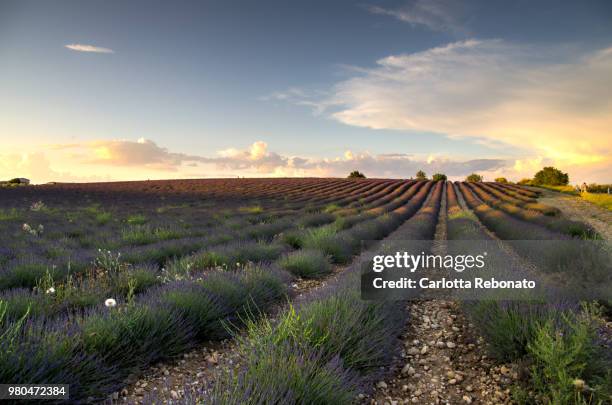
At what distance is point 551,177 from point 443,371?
252 ft

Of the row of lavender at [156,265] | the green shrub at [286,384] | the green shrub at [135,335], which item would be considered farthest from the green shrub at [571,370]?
the row of lavender at [156,265]

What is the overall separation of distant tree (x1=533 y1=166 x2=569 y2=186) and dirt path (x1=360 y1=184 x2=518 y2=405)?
244ft

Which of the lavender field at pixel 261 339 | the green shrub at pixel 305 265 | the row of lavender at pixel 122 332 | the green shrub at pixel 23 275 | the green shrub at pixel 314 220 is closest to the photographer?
the lavender field at pixel 261 339

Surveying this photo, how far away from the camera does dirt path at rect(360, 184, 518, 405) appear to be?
283 centimetres

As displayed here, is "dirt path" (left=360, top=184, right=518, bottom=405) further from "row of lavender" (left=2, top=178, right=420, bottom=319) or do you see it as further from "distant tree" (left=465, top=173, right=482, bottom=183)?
"distant tree" (left=465, top=173, right=482, bottom=183)

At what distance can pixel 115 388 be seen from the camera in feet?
8.88

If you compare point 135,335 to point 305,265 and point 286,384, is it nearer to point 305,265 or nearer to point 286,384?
point 286,384

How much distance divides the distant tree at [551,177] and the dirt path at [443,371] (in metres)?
74.5

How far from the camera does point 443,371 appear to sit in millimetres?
3211

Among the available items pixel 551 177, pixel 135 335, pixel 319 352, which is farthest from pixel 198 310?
pixel 551 177

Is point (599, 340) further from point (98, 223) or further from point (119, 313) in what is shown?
point (98, 223)

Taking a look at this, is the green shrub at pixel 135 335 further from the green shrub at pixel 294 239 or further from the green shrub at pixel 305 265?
the green shrub at pixel 294 239

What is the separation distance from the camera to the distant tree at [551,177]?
64.5 meters

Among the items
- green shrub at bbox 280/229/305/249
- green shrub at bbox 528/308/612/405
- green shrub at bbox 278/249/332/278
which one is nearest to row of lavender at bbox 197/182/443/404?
green shrub at bbox 528/308/612/405
